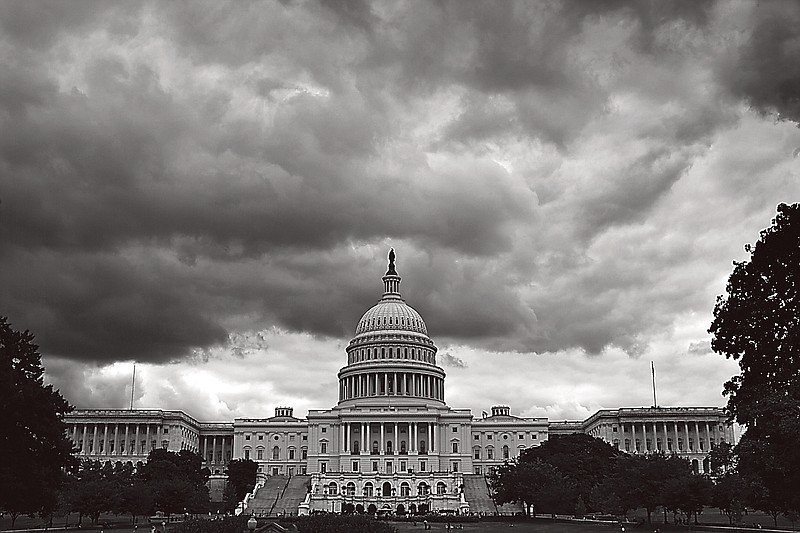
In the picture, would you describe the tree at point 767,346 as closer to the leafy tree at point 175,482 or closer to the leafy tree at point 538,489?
the leafy tree at point 538,489

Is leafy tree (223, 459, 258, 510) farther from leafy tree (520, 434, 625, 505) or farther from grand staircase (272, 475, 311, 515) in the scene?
leafy tree (520, 434, 625, 505)

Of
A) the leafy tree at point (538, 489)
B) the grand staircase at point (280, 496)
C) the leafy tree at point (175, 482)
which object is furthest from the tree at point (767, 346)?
the grand staircase at point (280, 496)

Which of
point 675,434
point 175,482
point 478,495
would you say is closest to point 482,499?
point 478,495

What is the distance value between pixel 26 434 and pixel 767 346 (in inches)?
1795

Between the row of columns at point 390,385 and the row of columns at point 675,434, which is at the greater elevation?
the row of columns at point 390,385

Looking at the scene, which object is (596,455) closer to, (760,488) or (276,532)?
(760,488)

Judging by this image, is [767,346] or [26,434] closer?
[767,346]

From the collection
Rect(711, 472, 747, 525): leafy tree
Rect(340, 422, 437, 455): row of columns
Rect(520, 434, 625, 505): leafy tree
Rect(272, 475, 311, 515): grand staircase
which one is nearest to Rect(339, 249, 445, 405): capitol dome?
Rect(340, 422, 437, 455): row of columns

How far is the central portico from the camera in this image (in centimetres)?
14925

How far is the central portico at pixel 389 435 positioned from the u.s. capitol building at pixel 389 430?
0.22 m

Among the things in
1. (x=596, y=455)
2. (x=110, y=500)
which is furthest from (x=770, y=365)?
(x=596, y=455)

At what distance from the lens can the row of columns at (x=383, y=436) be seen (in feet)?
582

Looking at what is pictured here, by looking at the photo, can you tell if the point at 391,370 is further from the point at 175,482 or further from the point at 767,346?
the point at 767,346

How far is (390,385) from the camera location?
192625 millimetres
